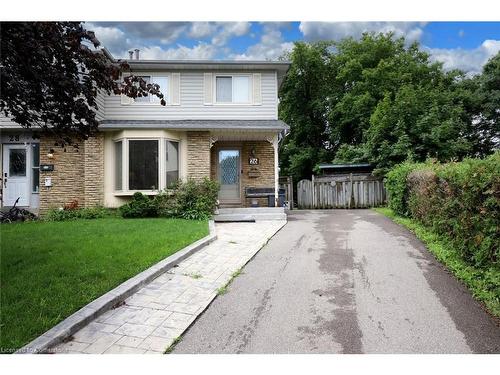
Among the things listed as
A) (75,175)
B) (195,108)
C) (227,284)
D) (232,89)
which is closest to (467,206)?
(227,284)

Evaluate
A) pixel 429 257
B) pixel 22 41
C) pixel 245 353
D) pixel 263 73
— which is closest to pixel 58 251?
pixel 22 41

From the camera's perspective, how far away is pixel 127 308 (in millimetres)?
4020

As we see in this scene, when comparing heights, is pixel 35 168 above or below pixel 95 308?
above

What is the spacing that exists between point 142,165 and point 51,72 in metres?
8.05

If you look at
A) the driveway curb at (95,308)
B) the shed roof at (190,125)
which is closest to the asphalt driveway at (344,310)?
the driveway curb at (95,308)

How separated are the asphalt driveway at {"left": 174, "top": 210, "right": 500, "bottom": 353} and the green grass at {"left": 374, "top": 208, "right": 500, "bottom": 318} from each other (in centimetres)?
12

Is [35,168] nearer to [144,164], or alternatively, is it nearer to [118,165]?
[118,165]

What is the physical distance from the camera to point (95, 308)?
3.74 metres

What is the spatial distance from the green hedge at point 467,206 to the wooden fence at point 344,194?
887 centimetres

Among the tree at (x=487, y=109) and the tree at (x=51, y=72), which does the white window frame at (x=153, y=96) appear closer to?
the tree at (x=51, y=72)

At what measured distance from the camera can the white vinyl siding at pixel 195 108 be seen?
1359 centimetres

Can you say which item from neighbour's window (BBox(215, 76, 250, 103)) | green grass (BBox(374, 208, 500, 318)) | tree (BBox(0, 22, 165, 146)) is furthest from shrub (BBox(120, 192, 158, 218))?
green grass (BBox(374, 208, 500, 318))
